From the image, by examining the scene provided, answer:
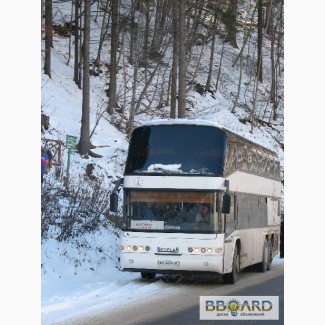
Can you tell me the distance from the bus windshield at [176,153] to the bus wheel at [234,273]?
1317 millimetres

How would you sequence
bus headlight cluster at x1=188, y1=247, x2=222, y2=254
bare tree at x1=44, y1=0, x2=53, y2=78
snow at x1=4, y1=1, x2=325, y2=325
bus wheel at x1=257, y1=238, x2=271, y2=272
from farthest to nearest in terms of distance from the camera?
bus headlight cluster at x1=188, y1=247, x2=222, y2=254 < bus wheel at x1=257, y1=238, x2=271, y2=272 < bare tree at x1=44, y1=0, x2=53, y2=78 < snow at x1=4, y1=1, x2=325, y2=325

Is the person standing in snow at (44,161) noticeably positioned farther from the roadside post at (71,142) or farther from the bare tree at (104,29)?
the bare tree at (104,29)

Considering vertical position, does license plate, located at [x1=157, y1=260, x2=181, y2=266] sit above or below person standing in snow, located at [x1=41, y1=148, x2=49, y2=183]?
below

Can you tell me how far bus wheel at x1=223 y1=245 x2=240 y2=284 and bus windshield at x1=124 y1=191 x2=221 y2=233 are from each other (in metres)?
0.57

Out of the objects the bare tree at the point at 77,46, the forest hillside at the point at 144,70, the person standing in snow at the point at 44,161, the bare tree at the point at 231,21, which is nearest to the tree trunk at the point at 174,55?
A: the forest hillside at the point at 144,70

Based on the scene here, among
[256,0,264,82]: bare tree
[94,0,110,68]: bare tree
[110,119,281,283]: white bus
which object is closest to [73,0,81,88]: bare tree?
[94,0,110,68]: bare tree

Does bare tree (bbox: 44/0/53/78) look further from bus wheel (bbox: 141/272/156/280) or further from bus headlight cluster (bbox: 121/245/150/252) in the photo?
bus wheel (bbox: 141/272/156/280)

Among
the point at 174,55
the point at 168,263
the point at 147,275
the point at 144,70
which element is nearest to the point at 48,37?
the point at 144,70

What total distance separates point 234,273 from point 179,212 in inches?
49.9

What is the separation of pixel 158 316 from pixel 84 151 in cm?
246

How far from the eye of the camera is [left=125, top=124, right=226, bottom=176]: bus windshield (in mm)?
14164

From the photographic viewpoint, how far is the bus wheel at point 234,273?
13.0 metres
